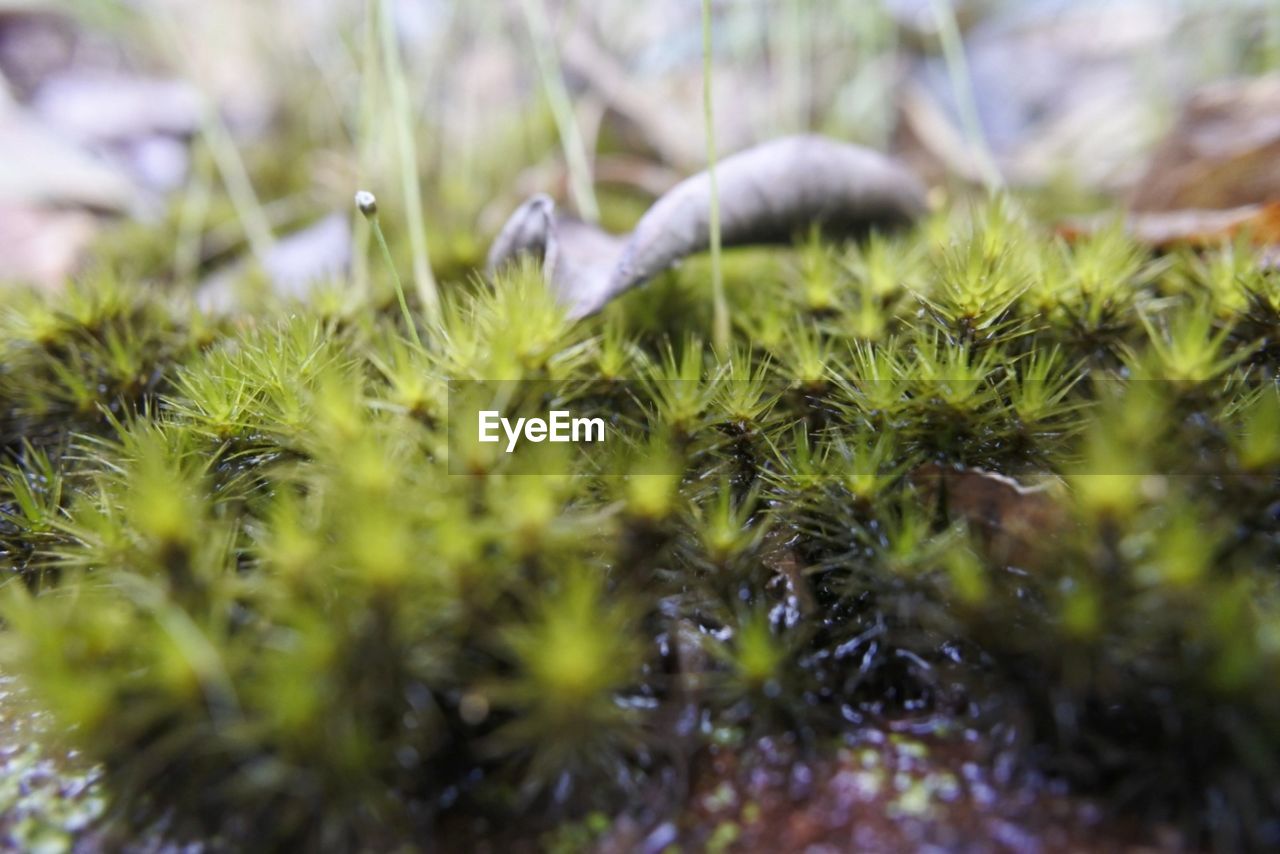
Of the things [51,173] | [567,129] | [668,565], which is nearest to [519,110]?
[567,129]

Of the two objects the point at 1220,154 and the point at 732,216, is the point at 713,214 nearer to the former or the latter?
the point at 732,216

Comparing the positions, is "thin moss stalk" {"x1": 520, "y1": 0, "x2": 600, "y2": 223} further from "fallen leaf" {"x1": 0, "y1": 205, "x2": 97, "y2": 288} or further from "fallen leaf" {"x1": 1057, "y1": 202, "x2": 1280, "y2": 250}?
"fallen leaf" {"x1": 0, "y1": 205, "x2": 97, "y2": 288}

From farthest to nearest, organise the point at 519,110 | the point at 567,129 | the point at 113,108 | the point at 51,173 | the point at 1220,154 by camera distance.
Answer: the point at 113,108, the point at 519,110, the point at 51,173, the point at 567,129, the point at 1220,154

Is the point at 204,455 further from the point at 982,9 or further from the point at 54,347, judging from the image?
the point at 982,9

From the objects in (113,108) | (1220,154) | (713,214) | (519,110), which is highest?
(113,108)

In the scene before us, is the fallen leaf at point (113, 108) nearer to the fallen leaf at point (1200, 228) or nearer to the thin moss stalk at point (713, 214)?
the thin moss stalk at point (713, 214)

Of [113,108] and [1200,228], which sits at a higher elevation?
[113,108]

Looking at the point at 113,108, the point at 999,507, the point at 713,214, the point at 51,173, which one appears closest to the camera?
the point at 999,507
